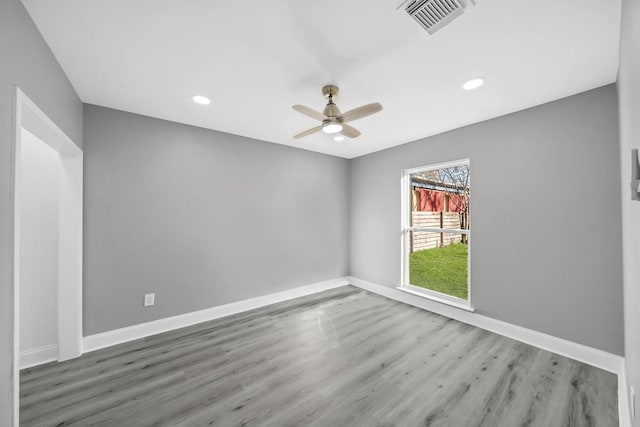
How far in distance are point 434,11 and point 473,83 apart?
1028 mm

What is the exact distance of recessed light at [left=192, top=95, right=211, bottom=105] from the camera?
237cm

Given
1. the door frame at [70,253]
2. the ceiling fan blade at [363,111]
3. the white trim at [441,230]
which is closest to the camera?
the ceiling fan blade at [363,111]

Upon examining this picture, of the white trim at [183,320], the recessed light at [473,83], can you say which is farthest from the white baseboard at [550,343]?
the recessed light at [473,83]

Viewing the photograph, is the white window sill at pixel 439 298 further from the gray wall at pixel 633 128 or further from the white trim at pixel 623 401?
the gray wall at pixel 633 128

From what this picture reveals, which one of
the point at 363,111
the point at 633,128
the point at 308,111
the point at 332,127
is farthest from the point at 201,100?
the point at 633,128

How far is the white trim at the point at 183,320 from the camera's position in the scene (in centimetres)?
247

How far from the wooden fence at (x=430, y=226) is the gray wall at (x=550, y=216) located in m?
0.63

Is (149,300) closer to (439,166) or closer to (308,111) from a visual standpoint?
(308,111)

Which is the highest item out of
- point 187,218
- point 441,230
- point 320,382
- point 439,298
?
point 187,218

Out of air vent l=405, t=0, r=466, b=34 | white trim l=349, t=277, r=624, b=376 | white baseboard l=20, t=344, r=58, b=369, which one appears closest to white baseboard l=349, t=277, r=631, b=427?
white trim l=349, t=277, r=624, b=376

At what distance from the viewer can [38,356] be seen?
7.21ft

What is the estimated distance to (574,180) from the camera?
7.56ft

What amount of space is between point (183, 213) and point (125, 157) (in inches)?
32.2

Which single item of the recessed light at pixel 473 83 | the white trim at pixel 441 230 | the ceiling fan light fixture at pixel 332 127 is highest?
the recessed light at pixel 473 83
